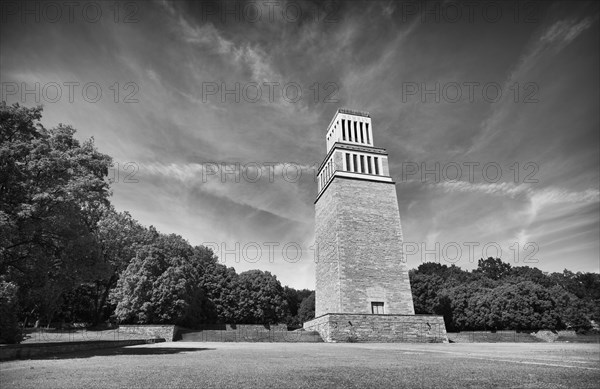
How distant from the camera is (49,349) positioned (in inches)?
521

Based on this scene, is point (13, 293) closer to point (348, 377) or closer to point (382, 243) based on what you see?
point (348, 377)

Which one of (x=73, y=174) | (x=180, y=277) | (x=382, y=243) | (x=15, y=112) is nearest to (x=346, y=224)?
→ (x=382, y=243)

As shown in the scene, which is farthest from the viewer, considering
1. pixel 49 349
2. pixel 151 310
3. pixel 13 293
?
pixel 151 310

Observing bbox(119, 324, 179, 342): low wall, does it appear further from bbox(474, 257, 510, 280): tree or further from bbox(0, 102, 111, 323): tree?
bbox(474, 257, 510, 280): tree

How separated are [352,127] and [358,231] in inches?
513

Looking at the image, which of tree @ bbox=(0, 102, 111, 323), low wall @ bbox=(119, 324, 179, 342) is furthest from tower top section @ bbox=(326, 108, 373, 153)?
tree @ bbox=(0, 102, 111, 323)

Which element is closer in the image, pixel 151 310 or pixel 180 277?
pixel 151 310

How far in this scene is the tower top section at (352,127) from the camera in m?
39.7

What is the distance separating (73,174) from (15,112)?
3.18 m

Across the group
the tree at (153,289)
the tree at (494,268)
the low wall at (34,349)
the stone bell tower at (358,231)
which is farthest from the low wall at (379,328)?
the tree at (494,268)

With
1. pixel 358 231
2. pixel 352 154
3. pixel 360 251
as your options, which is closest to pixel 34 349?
pixel 360 251

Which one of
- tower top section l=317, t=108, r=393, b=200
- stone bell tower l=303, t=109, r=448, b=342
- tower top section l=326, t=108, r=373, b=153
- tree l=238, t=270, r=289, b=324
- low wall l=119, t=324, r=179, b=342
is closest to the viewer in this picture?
low wall l=119, t=324, r=179, b=342

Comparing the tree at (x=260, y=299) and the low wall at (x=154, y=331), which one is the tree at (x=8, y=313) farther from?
the tree at (x=260, y=299)

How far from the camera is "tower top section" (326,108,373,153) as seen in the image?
39719 mm
